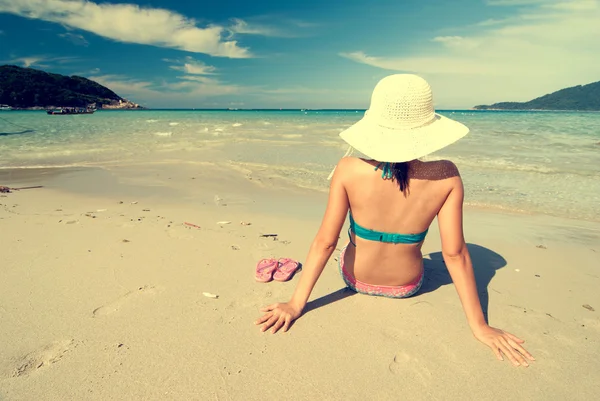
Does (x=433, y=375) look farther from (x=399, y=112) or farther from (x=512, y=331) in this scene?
(x=399, y=112)

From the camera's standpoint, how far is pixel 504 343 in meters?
2.15

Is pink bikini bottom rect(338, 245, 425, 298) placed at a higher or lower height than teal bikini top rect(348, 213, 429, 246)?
lower

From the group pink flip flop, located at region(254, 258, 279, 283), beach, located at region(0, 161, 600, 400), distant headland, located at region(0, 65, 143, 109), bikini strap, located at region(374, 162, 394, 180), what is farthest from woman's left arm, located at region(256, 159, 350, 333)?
distant headland, located at region(0, 65, 143, 109)

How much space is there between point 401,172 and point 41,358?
231 cm

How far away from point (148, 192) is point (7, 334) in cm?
449

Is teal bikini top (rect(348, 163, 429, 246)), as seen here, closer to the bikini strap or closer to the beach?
the bikini strap

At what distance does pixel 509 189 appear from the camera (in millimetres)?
6957

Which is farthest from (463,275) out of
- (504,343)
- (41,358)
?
(41,358)

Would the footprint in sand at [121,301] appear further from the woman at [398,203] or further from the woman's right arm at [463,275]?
the woman's right arm at [463,275]

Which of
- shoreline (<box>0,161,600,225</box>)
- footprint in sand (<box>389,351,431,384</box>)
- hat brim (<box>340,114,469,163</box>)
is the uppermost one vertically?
hat brim (<box>340,114,469,163</box>)

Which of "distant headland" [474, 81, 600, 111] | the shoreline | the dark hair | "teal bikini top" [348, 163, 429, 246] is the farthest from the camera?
"distant headland" [474, 81, 600, 111]

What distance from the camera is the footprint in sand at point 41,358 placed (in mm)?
1875

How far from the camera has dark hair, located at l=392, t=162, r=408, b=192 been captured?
6.75 ft

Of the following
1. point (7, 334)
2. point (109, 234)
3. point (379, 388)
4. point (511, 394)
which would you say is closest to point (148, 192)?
point (109, 234)
